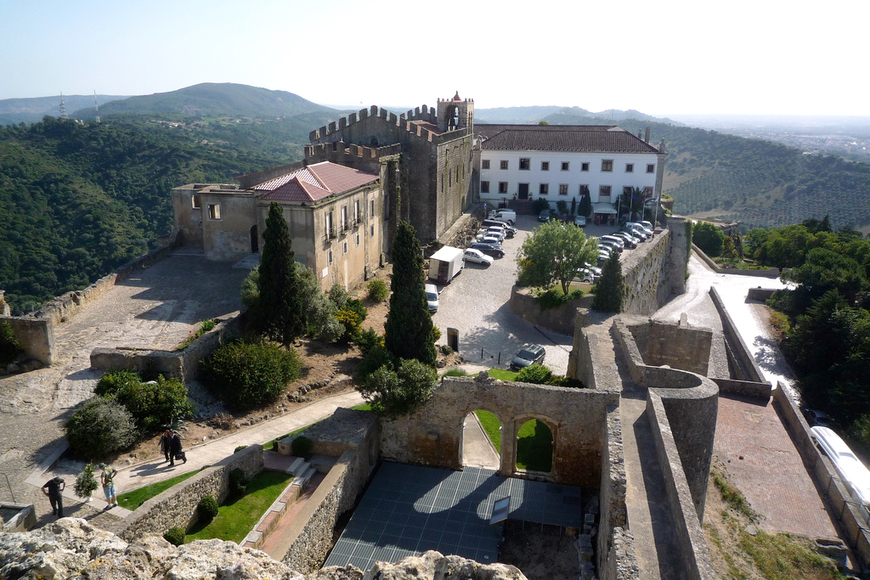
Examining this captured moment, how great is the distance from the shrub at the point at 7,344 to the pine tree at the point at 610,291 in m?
22.5

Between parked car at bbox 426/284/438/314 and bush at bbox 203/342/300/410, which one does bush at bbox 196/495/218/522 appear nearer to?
bush at bbox 203/342/300/410

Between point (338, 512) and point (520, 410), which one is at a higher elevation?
point (520, 410)

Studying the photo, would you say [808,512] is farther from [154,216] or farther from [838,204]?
[838,204]

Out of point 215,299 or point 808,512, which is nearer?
point 808,512

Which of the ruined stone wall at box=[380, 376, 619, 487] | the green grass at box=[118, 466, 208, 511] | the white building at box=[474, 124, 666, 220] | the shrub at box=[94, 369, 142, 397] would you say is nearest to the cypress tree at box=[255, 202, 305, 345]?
the shrub at box=[94, 369, 142, 397]

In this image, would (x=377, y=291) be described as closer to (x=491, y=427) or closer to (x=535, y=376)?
(x=491, y=427)

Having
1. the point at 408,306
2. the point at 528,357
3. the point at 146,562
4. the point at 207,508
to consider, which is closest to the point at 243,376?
the point at 207,508

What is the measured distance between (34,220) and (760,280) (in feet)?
197

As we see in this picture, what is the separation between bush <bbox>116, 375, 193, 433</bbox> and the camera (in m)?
18.5

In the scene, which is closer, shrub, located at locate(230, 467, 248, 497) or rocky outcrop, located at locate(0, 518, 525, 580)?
rocky outcrop, located at locate(0, 518, 525, 580)

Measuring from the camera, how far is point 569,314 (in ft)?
112

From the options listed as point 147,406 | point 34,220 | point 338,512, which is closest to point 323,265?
point 147,406

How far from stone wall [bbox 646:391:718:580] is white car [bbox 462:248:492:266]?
25.9 m

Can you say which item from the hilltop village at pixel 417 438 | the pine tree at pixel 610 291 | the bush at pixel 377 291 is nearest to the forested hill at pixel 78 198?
the hilltop village at pixel 417 438
